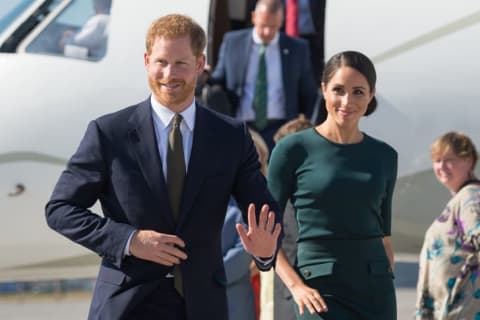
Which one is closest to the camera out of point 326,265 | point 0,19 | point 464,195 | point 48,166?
point 326,265

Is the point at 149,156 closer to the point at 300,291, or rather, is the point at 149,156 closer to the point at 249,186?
the point at 249,186

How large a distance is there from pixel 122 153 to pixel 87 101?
4131 millimetres

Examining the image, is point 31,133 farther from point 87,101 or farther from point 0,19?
point 0,19

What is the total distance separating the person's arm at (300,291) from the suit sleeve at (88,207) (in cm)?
96

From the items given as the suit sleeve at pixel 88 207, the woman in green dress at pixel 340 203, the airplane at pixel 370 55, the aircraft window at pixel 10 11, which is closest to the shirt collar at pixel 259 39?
the airplane at pixel 370 55

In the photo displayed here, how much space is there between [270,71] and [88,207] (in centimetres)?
503

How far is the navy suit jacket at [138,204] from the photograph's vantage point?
2.84 meters

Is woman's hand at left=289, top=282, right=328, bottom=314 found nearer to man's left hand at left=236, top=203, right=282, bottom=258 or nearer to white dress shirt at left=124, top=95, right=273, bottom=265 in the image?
man's left hand at left=236, top=203, right=282, bottom=258

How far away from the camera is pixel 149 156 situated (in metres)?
2.90

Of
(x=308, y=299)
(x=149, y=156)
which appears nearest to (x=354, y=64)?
(x=308, y=299)

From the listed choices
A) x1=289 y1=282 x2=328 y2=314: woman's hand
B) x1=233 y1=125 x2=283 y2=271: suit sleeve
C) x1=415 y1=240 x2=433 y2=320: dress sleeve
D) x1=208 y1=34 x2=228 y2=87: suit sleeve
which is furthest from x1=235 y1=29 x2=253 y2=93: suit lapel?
x1=233 y1=125 x2=283 y2=271: suit sleeve

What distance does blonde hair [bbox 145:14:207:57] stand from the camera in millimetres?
2889

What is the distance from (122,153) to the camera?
290 centimetres

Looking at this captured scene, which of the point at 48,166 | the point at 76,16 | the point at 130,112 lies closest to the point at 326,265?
the point at 130,112
